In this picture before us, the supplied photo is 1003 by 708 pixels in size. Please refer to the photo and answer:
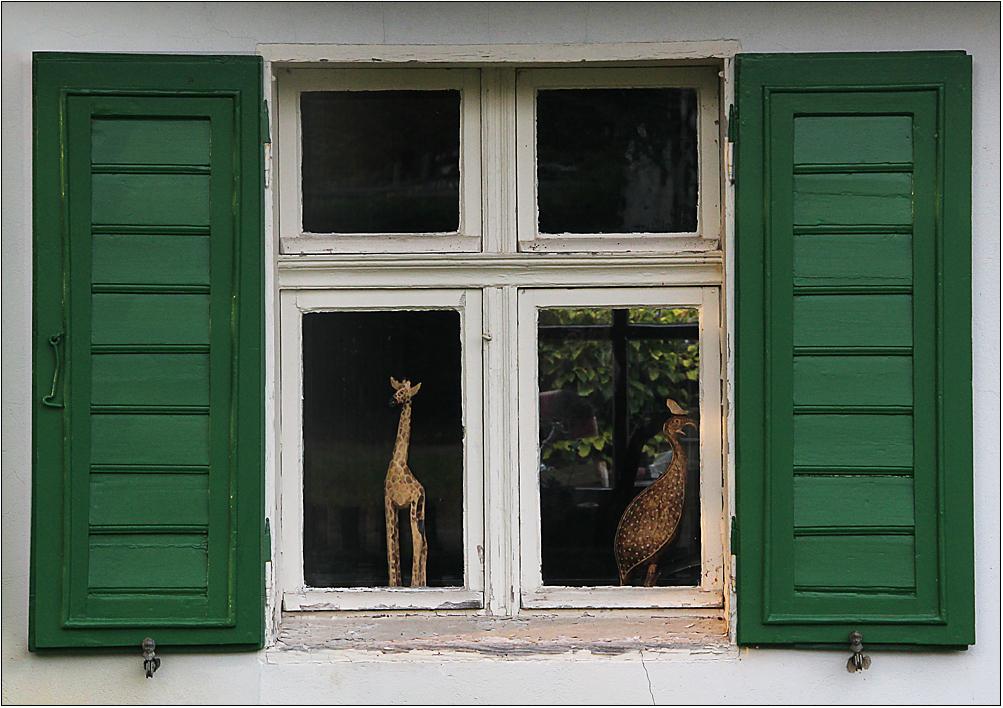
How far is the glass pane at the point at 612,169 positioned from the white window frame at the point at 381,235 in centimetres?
20

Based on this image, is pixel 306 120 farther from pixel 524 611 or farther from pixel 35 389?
pixel 524 611

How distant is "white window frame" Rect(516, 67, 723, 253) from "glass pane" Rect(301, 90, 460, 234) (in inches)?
8.1

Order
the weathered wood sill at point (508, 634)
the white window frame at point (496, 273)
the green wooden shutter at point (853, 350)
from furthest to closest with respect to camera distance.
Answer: the white window frame at point (496, 273), the weathered wood sill at point (508, 634), the green wooden shutter at point (853, 350)

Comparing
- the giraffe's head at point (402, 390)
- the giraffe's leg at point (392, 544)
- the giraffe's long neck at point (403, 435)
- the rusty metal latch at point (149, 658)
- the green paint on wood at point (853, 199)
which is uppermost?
the green paint on wood at point (853, 199)

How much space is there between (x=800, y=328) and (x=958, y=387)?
0.44 metres

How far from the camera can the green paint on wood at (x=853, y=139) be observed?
2387 millimetres

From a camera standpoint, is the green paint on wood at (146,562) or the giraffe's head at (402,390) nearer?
the green paint on wood at (146,562)

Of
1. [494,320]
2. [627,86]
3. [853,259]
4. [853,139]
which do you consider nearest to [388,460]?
[494,320]

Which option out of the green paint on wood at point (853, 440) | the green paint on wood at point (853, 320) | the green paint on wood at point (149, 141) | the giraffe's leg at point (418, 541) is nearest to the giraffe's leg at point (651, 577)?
the green paint on wood at point (853, 440)

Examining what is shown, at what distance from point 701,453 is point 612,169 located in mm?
871

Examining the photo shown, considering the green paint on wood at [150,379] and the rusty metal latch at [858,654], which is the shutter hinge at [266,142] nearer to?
the green paint on wood at [150,379]

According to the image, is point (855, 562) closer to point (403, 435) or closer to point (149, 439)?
point (403, 435)

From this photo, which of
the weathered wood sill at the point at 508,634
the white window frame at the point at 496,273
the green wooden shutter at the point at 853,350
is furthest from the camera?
the white window frame at the point at 496,273

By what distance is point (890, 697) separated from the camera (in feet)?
8.04
